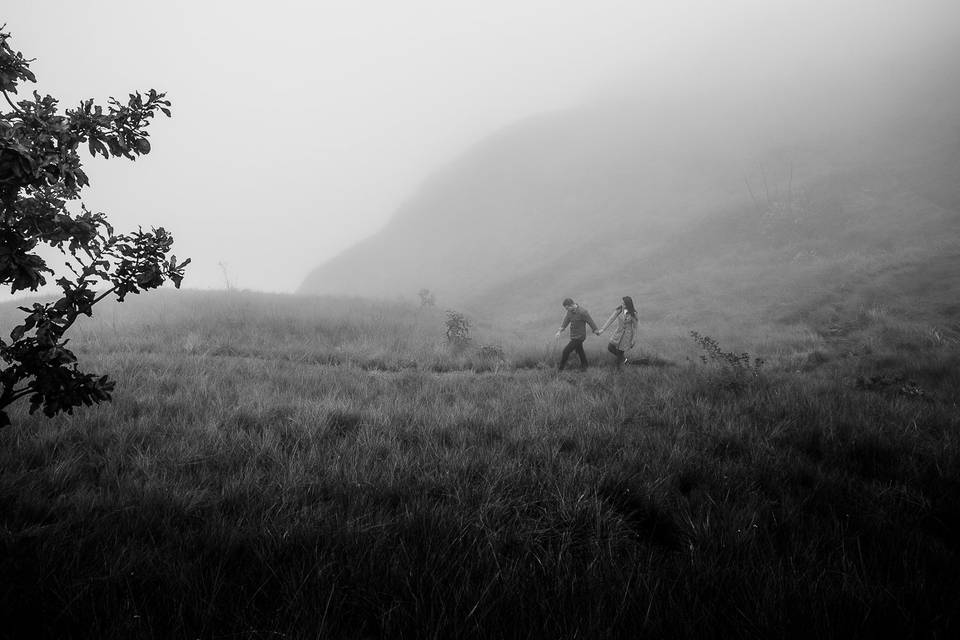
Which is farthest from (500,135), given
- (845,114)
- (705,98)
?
(845,114)

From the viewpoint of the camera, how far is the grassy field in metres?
1.57

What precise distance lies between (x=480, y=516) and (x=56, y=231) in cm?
290

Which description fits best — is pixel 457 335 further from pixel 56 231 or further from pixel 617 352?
pixel 56 231

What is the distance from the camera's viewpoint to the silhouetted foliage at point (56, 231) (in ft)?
6.57

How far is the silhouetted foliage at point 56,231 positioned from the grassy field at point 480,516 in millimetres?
752

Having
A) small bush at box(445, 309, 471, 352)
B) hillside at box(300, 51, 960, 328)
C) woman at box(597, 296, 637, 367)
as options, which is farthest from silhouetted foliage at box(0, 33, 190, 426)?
hillside at box(300, 51, 960, 328)

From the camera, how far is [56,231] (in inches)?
89.5

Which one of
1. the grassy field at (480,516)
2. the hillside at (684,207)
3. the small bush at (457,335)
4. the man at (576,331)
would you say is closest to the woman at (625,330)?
the man at (576,331)

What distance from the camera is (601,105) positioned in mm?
78375

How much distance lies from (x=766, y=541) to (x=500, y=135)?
84.5 meters

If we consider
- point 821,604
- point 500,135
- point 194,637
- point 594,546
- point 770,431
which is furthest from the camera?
point 500,135

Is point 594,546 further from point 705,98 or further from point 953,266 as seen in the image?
point 705,98

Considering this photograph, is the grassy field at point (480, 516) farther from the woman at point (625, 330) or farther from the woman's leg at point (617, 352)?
Result: the woman at point (625, 330)

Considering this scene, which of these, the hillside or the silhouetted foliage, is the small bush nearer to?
the silhouetted foliage
